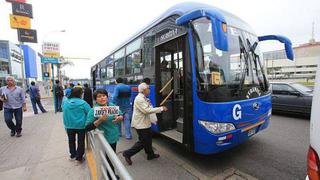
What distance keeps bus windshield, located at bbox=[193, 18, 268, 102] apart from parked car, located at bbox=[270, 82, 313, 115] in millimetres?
5097

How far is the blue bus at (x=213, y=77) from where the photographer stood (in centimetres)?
337

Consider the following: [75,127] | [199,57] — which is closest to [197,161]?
[199,57]

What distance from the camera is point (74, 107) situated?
3.71m

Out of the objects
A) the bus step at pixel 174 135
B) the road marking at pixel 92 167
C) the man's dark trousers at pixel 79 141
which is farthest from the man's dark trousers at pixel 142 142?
the man's dark trousers at pixel 79 141

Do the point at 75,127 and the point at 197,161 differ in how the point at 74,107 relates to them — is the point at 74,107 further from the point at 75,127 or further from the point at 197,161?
the point at 197,161

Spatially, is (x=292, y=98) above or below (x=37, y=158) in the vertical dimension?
above

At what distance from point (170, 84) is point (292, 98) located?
6126mm

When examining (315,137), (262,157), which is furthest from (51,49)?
(315,137)

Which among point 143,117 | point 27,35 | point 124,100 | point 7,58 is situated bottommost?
point 143,117

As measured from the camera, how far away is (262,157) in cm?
424

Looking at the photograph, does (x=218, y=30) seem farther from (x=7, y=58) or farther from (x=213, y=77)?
(x=7, y=58)

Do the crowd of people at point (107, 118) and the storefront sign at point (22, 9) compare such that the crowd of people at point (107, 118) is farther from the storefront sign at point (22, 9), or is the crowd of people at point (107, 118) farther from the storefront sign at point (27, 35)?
A: the storefront sign at point (22, 9)

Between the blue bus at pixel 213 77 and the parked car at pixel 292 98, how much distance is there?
3.88 metres

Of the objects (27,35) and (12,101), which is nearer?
(12,101)
